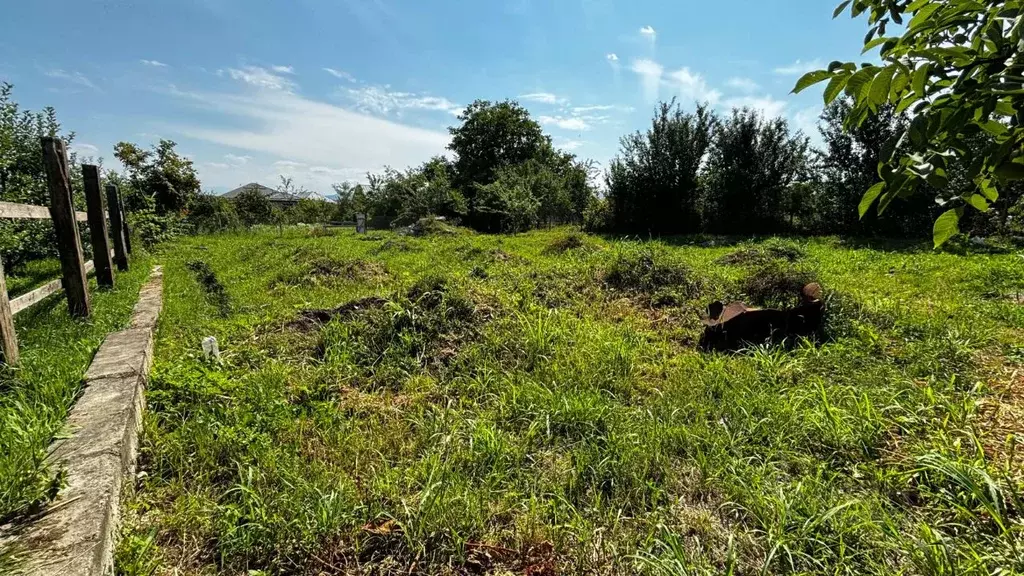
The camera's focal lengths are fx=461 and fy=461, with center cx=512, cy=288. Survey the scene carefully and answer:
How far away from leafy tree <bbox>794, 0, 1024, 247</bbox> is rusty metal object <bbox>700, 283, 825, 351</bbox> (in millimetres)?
3452

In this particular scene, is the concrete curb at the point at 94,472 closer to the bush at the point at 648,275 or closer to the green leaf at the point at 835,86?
the green leaf at the point at 835,86

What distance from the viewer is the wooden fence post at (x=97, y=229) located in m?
5.98

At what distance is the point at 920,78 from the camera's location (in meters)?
0.76

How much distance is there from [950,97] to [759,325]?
12.6ft

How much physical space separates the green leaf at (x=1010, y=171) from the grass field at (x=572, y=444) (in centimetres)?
153

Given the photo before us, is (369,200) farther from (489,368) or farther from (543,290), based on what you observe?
(489,368)

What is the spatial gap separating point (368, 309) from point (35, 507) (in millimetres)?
3187

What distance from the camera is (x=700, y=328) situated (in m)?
4.63

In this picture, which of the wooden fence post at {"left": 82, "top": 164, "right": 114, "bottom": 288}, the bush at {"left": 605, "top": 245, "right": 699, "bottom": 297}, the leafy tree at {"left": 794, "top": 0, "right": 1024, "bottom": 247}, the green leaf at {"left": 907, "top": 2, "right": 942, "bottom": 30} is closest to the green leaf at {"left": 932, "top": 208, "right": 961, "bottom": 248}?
the leafy tree at {"left": 794, "top": 0, "right": 1024, "bottom": 247}

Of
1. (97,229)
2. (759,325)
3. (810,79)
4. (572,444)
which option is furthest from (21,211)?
(759,325)

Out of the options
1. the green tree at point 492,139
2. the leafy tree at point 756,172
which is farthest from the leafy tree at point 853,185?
the green tree at point 492,139

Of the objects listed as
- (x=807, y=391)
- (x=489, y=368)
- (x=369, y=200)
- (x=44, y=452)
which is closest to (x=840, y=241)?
(x=807, y=391)

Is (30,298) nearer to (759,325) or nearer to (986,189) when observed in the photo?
(986,189)

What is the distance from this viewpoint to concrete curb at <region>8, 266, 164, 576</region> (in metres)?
1.49
